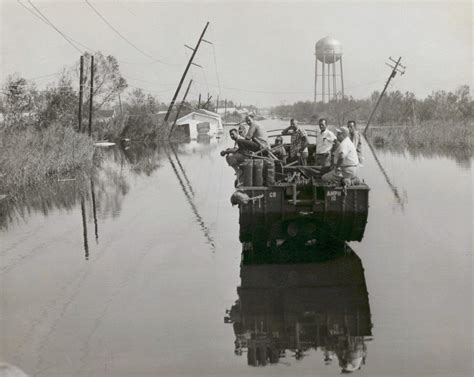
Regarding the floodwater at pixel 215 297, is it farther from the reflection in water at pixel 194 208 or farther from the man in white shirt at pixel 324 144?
the man in white shirt at pixel 324 144

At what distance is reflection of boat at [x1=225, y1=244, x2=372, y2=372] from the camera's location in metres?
5.92

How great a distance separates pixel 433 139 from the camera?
36438 mm

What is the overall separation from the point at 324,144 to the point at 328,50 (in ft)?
191

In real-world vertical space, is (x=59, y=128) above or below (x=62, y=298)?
above

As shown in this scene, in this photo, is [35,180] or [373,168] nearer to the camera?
[35,180]

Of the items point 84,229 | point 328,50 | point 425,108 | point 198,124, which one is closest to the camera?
point 84,229

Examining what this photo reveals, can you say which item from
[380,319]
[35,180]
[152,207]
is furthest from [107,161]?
[380,319]


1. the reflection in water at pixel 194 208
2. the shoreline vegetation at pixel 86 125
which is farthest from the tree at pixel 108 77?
the reflection in water at pixel 194 208

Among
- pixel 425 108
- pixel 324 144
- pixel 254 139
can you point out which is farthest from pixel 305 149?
pixel 425 108

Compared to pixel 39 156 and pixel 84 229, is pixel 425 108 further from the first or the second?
pixel 84 229

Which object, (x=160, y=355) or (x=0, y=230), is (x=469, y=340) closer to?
(x=160, y=355)

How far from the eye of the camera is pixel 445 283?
8.04 metres

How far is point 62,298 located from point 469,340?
202 inches

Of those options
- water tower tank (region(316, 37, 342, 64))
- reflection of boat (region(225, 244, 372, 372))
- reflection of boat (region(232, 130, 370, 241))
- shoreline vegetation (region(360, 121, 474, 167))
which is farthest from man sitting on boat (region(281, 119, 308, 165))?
water tower tank (region(316, 37, 342, 64))
